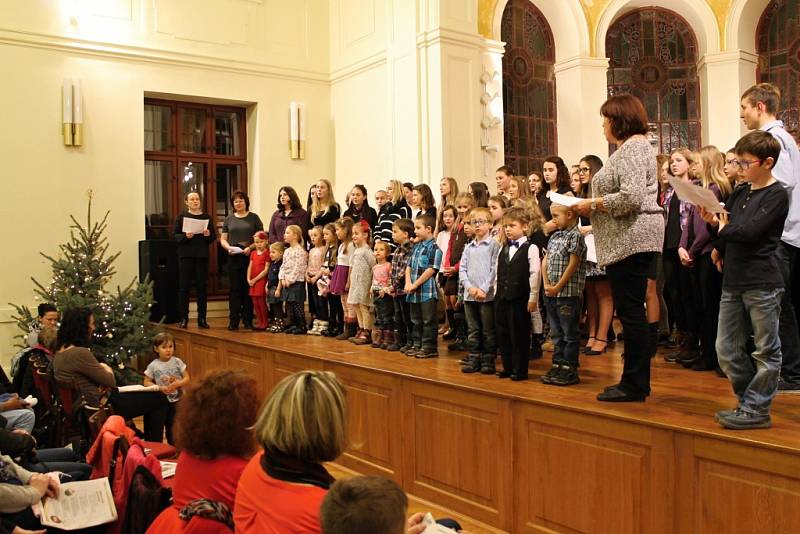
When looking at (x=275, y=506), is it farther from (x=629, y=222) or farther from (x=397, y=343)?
(x=397, y=343)

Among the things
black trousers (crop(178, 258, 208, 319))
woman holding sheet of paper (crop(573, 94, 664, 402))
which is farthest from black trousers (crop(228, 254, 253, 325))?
woman holding sheet of paper (crop(573, 94, 664, 402))

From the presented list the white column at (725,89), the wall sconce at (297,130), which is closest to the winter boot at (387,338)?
the wall sconce at (297,130)

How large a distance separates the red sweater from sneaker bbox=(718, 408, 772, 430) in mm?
1993

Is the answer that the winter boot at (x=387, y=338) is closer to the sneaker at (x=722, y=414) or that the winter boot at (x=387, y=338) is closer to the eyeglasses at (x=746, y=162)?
the sneaker at (x=722, y=414)

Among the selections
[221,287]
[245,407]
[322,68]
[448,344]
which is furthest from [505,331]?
[322,68]

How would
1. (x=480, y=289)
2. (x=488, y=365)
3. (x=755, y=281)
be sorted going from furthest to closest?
(x=480, y=289)
(x=488, y=365)
(x=755, y=281)

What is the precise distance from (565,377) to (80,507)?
8.77 ft

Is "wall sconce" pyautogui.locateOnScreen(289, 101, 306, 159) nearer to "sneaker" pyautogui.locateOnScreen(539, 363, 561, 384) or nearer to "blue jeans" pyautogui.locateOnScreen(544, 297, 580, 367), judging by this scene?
"blue jeans" pyautogui.locateOnScreen(544, 297, 580, 367)

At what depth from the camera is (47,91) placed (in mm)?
8469

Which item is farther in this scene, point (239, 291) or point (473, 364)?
point (239, 291)

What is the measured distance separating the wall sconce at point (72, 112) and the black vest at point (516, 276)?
6.26 meters

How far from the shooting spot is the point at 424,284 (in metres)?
5.49

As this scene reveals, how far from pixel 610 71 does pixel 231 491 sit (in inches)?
379

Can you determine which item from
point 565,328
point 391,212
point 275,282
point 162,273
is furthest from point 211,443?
point 162,273
